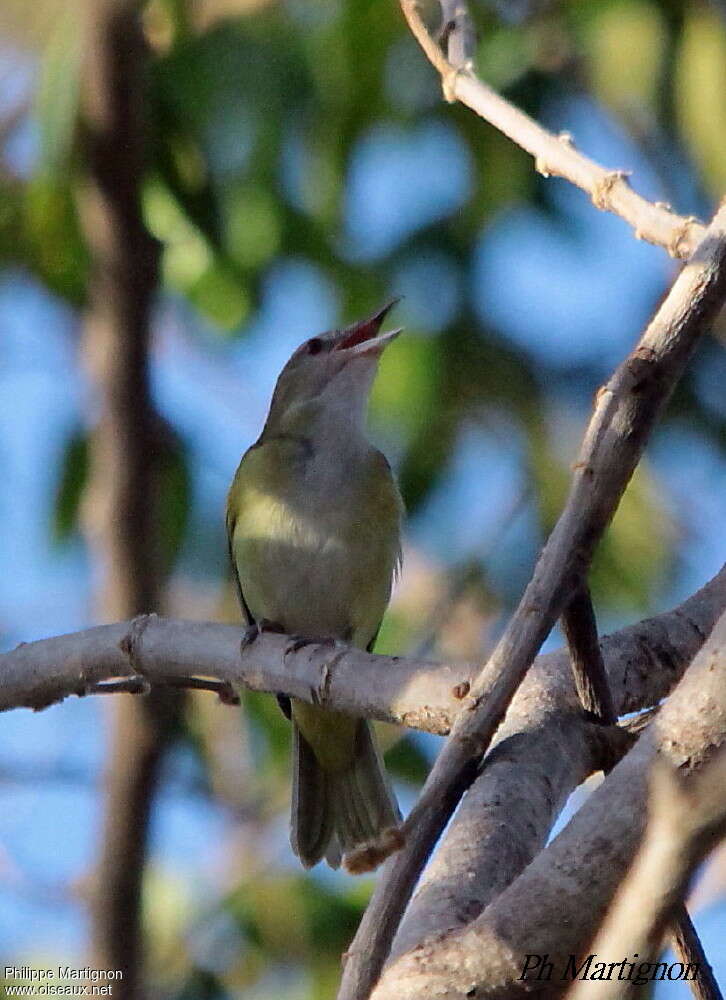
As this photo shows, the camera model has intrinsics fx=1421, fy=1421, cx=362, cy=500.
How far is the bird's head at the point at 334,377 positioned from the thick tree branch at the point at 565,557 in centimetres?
303

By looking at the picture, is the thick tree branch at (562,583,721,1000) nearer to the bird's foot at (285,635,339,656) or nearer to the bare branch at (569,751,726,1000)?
the bird's foot at (285,635,339,656)

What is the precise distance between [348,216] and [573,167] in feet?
10.1

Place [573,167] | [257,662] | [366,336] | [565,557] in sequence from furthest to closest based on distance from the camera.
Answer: [366,336] < [257,662] < [573,167] < [565,557]

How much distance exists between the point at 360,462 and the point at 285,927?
1953 mm

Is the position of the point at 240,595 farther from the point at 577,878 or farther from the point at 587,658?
the point at 577,878

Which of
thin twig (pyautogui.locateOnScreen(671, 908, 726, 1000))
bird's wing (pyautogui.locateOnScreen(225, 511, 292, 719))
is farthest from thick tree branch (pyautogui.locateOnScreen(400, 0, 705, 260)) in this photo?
bird's wing (pyautogui.locateOnScreen(225, 511, 292, 719))

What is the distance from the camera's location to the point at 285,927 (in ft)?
18.7

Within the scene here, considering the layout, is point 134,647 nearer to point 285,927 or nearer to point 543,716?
point 543,716

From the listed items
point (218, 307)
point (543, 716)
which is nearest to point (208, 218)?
point (218, 307)

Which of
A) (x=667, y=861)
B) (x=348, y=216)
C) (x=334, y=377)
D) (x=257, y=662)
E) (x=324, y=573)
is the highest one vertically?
(x=348, y=216)

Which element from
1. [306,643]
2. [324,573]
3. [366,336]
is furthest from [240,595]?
[306,643]

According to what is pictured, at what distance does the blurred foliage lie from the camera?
189 inches

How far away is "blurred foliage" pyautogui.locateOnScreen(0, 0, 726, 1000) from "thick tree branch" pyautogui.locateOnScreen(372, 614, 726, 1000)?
315 centimetres

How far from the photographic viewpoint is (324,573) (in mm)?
4918
